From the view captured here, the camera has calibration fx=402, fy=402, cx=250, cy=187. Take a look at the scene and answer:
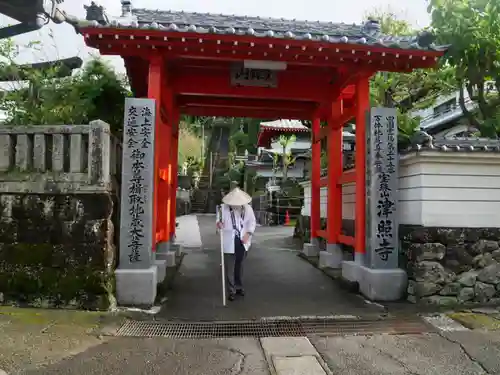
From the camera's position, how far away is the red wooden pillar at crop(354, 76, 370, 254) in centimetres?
702

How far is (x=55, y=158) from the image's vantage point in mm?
5883

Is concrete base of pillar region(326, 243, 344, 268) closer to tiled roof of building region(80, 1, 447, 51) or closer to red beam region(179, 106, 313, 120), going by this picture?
red beam region(179, 106, 313, 120)

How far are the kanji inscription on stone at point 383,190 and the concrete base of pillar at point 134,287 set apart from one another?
3575 mm

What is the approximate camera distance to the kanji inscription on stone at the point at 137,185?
6.09 metres

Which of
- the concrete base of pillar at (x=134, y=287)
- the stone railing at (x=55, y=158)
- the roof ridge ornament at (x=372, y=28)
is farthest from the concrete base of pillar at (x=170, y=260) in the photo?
the roof ridge ornament at (x=372, y=28)

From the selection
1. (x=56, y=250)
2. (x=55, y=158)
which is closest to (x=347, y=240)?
(x=56, y=250)

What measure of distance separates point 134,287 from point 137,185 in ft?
5.04

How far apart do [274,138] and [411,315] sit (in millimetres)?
24356

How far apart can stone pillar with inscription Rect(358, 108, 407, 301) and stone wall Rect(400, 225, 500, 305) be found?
1.00ft

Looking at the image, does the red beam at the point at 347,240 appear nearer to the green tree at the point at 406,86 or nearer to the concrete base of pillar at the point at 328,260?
the concrete base of pillar at the point at 328,260

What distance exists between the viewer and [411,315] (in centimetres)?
578

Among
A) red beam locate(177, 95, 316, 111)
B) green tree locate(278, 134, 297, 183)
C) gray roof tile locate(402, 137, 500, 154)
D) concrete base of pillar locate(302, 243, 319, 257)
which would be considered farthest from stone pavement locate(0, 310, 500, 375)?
green tree locate(278, 134, 297, 183)

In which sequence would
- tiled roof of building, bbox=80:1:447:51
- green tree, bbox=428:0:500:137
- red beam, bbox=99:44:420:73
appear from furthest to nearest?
green tree, bbox=428:0:500:137
red beam, bbox=99:44:420:73
tiled roof of building, bbox=80:1:447:51

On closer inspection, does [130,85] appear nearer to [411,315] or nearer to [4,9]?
[4,9]
